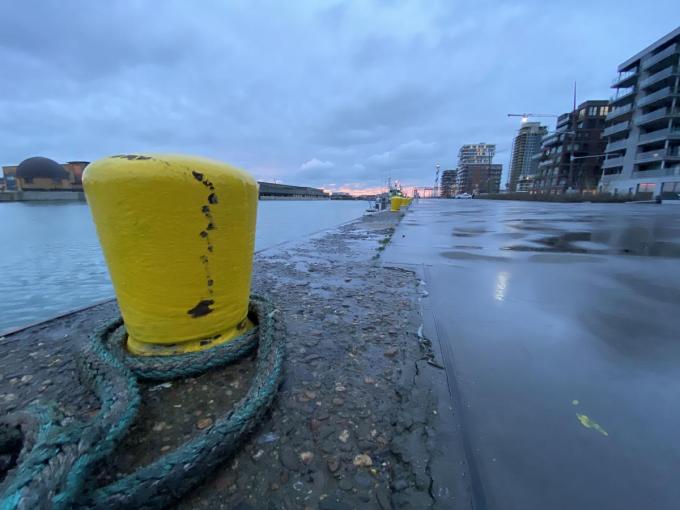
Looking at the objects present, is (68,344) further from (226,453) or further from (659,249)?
(659,249)

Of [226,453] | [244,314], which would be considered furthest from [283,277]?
[226,453]

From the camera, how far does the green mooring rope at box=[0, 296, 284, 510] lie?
0.91 m

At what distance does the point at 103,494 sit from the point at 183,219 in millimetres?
1205

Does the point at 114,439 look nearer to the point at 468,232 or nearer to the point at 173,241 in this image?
the point at 173,241

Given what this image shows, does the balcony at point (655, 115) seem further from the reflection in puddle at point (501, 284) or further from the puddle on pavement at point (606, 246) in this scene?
the reflection in puddle at point (501, 284)

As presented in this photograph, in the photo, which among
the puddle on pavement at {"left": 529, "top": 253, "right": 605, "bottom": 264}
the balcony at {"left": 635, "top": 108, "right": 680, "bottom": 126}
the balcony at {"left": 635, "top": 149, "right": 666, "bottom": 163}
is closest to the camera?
the puddle on pavement at {"left": 529, "top": 253, "right": 605, "bottom": 264}

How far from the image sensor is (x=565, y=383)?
5.73ft

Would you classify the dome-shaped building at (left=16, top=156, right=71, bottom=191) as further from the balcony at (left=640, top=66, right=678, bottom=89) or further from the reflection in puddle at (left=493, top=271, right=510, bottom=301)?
the balcony at (left=640, top=66, right=678, bottom=89)

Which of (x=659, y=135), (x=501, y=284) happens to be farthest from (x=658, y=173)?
(x=501, y=284)

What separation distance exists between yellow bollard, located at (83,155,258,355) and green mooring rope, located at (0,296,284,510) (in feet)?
0.61

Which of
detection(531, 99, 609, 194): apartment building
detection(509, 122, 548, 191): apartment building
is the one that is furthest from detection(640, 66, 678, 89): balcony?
detection(509, 122, 548, 191): apartment building

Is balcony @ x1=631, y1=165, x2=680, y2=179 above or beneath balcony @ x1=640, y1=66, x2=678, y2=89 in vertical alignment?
beneath

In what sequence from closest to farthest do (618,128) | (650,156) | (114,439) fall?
(114,439) < (650,156) < (618,128)

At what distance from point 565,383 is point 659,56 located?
65812mm
